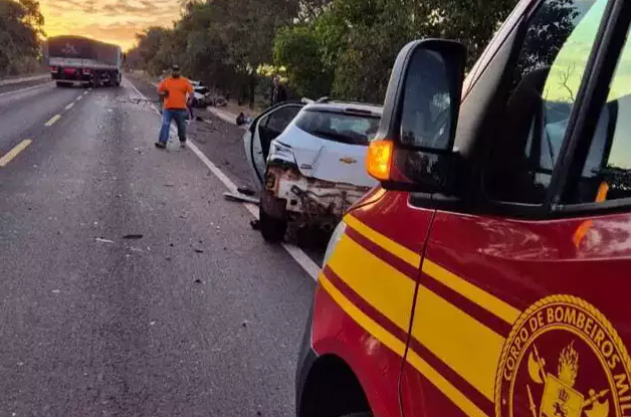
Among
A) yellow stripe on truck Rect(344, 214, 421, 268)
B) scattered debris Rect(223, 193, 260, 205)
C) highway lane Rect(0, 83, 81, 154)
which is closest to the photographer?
yellow stripe on truck Rect(344, 214, 421, 268)

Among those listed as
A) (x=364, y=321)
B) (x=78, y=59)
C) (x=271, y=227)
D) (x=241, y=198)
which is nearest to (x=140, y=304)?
(x=271, y=227)

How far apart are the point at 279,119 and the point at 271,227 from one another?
2153mm

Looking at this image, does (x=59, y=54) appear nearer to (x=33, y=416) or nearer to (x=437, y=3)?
(x=437, y=3)

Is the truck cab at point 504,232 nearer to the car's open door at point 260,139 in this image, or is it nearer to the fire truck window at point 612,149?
the fire truck window at point 612,149

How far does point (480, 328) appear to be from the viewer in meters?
1.67

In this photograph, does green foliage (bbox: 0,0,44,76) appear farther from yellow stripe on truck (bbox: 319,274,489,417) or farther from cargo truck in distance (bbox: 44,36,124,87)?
yellow stripe on truck (bbox: 319,274,489,417)

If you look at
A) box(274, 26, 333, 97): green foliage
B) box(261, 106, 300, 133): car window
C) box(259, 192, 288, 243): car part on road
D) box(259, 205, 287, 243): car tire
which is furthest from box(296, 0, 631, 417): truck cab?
box(274, 26, 333, 97): green foliage

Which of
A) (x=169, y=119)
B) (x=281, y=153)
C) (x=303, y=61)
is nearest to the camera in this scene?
(x=281, y=153)

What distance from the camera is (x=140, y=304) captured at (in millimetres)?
5824

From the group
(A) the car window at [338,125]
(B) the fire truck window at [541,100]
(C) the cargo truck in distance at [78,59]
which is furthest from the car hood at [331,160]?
(C) the cargo truck in distance at [78,59]

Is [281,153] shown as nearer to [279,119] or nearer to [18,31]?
[279,119]

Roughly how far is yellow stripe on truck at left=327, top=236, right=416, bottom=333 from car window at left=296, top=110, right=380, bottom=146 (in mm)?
5307

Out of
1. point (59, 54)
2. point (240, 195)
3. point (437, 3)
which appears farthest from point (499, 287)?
point (59, 54)

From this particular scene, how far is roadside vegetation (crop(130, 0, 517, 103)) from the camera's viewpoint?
Result: 41.6ft
